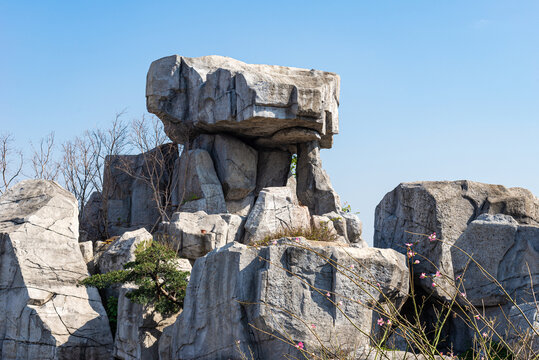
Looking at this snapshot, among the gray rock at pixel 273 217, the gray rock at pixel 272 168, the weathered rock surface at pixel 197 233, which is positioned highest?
the gray rock at pixel 272 168

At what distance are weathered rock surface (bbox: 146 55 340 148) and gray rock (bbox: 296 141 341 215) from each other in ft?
2.12

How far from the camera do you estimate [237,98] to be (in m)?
19.3

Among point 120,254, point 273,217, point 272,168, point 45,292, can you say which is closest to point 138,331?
point 45,292

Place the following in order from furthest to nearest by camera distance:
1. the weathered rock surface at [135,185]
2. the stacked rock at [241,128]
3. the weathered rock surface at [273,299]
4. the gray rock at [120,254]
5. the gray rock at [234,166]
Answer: the weathered rock surface at [135,185] < the gray rock at [234,166] < the stacked rock at [241,128] < the gray rock at [120,254] < the weathered rock surface at [273,299]

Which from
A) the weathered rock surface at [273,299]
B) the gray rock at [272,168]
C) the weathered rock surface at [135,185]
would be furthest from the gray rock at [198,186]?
the weathered rock surface at [273,299]

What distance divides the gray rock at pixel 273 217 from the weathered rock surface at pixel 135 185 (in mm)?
7992

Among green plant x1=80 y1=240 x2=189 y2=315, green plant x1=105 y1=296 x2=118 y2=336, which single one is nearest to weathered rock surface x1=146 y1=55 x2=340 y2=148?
green plant x1=105 y1=296 x2=118 y2=336

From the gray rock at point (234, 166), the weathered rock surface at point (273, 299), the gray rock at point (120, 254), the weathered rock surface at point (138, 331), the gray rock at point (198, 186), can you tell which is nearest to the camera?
the weathered rock surface at point (273, 299)

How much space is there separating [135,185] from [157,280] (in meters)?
12.1

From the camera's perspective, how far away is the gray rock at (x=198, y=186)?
19.8 meters

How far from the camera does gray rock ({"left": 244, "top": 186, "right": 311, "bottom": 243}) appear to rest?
46.9ft

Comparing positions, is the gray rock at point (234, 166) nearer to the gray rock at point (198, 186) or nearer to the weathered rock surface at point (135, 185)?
the gray rock at point (198, 186)

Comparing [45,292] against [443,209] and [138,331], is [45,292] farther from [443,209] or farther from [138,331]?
[443,209]

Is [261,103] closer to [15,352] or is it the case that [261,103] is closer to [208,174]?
[208,174]
